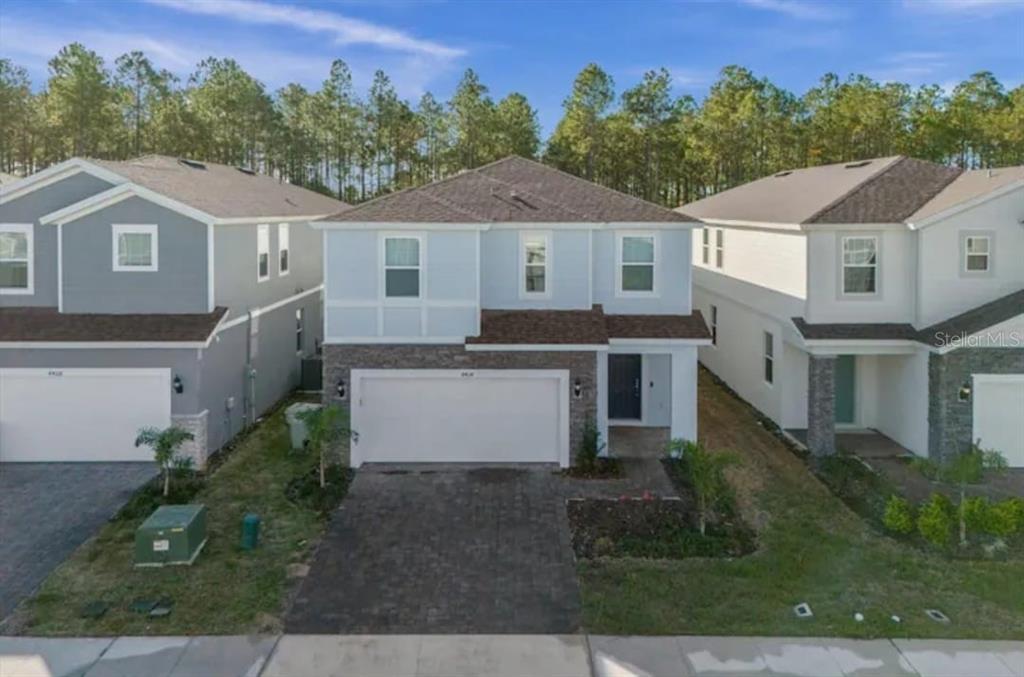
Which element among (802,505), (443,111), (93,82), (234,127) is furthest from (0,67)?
(802,505)

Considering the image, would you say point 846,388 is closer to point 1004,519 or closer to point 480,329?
point 1004,519

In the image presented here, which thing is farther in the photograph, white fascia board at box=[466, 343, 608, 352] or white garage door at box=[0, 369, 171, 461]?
white garage door at box=[0, 369, 171, 461]

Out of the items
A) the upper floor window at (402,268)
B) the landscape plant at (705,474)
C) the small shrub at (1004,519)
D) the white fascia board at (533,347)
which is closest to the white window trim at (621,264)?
the white fascia board at (533,347)

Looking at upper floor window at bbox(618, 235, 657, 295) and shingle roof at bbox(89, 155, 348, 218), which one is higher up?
shingle roof at bbox(89, 155, 348, 218)

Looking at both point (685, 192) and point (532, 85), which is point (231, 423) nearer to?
point (532, 85)

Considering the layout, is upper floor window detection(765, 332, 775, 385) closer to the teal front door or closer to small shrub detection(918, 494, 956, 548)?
the teal front door

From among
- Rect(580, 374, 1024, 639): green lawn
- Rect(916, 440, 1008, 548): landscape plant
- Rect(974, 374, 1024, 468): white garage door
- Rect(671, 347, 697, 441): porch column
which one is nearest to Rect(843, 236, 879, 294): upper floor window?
Rect(974, 374, 1024, 468): white garage door

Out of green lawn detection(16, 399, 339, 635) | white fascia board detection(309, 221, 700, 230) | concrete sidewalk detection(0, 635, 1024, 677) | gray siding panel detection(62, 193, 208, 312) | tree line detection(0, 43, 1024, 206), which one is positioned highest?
tree line detection(0, 43, 1024, 206)
